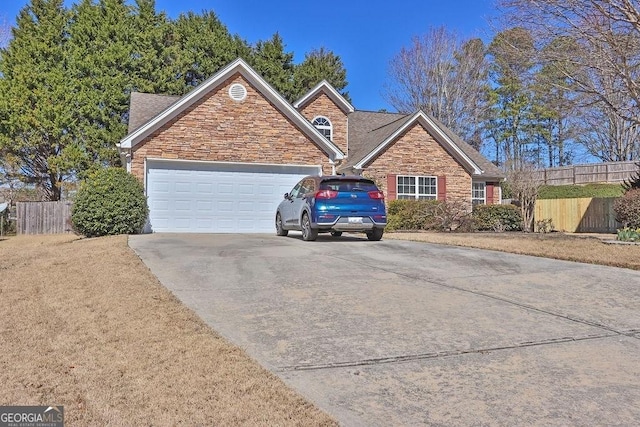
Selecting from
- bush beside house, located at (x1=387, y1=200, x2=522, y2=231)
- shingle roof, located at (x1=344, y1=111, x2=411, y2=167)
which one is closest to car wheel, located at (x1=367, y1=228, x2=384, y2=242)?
bush beside house, located at (x1=387, y1=200, x2=522, y2=231)

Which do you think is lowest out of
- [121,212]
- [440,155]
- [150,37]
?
[121,212]

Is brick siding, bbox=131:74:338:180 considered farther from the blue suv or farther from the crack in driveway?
the crack in driveway

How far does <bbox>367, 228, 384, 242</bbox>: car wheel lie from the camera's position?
1313 cm

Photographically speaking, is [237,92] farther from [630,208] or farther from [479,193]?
[630,208]

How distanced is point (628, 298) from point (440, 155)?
1669 cm

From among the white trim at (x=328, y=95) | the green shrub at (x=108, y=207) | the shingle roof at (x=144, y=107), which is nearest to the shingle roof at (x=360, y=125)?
the shingle roof at (x=144, y=107)

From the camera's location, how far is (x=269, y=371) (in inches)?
161

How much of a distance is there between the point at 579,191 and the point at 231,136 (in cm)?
2277

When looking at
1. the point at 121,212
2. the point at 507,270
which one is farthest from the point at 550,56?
the point at 121,212

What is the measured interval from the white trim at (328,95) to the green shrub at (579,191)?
1479 cm

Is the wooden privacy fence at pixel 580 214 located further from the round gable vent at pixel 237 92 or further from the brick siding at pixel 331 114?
the round gable vent at pixel 237 92

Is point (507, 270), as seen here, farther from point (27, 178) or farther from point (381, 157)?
point (27, 178)

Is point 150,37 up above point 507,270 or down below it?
above

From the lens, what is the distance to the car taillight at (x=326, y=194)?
12031mm
